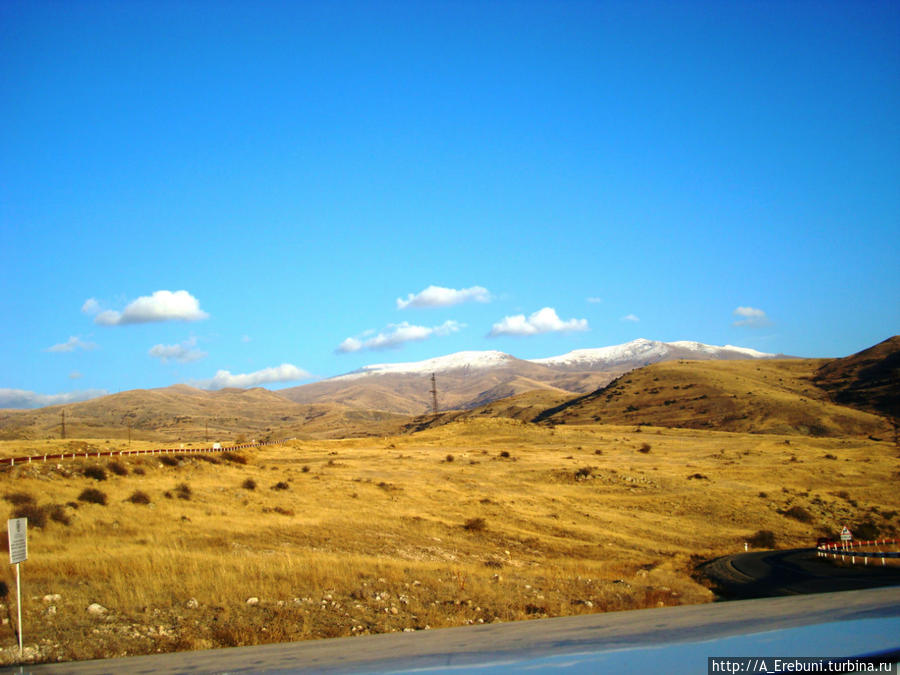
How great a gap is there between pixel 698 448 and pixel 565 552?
4792 cm

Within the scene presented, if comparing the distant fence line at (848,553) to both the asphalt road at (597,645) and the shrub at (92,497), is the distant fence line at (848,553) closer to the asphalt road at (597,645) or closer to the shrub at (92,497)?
the asphalt road at (597,645)

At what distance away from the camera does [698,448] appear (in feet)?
230

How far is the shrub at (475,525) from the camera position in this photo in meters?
29.9

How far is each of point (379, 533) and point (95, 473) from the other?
580 inches

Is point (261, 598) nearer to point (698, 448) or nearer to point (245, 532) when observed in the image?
point (245, 532)

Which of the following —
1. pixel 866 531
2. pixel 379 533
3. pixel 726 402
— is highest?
pixel 726 402

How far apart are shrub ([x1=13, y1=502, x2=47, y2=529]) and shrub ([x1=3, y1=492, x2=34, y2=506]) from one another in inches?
24.9

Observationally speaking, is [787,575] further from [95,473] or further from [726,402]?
[726,402]

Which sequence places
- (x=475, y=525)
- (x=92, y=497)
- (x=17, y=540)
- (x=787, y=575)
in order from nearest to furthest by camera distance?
(x=17, y=540)
(x=787, y=575)
(x=92, y=497)
(x=475, y=525)

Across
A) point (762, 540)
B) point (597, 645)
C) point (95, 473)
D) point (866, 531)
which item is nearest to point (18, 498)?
point (95, 473)

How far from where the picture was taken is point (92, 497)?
26.3 meters

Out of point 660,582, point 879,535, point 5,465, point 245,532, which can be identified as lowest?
point 879,535

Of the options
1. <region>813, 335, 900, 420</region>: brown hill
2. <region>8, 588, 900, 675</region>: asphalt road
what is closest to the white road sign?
<region>8, 588, 900, 675</region>: asphalt road

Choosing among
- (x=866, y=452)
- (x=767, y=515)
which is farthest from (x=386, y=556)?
(x=866, y=452)
